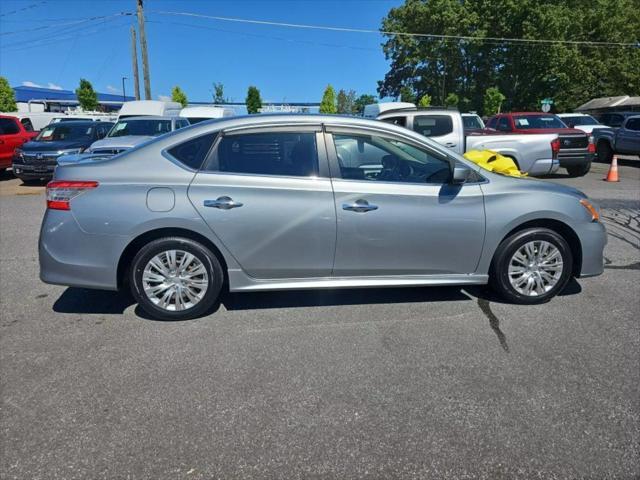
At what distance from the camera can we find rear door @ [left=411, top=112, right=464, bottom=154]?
962 centimetres

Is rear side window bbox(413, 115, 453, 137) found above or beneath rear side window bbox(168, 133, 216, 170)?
above

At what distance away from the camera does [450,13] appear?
44.4m

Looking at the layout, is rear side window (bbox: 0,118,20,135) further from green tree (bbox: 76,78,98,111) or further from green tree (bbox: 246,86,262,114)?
green tree (bbox: 76,78,98,111)

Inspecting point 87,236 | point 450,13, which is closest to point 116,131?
point 87,236

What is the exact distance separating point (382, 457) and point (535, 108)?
49.0 meters

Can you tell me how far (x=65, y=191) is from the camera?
3750 millimetres

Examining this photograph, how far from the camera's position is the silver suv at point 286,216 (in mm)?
3750

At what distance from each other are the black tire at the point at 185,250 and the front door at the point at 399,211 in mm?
1016

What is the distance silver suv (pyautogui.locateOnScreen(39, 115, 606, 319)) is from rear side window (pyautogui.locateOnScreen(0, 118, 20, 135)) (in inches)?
518

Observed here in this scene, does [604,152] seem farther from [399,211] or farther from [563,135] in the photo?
[399,211]

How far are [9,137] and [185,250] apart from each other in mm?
13694

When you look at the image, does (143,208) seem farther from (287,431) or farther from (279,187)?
(287,431)

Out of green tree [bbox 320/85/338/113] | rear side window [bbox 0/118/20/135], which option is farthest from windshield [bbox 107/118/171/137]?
green tree [bbox 320/85/338/113]

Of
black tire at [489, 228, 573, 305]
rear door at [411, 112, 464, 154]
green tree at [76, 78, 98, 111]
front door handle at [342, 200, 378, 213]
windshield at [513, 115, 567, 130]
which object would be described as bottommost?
black tire at [489, 228, 573, 305]
